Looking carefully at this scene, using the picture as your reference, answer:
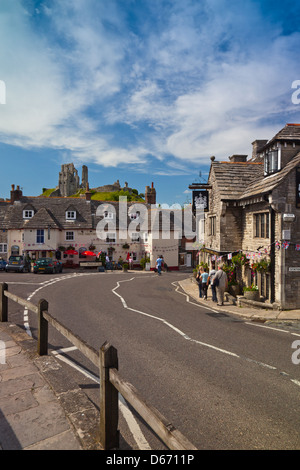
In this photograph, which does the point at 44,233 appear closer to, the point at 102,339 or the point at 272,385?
the point at 102,339

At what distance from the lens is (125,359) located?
7.07m

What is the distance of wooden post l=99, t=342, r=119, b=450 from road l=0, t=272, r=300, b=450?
0.42m

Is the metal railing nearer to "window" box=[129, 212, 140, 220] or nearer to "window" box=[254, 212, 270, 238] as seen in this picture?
"window" box=[254, 212, 270, 238]

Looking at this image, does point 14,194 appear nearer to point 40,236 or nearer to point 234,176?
point 40,236

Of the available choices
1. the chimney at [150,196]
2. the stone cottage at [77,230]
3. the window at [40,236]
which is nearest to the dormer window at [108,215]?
the stone cottage at [77,230]

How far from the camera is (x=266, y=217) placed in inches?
606

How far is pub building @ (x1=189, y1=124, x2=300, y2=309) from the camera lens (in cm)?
1378

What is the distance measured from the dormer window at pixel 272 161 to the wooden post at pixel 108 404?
14726mm

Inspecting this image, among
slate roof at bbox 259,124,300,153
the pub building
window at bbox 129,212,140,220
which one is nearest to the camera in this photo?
the pub building

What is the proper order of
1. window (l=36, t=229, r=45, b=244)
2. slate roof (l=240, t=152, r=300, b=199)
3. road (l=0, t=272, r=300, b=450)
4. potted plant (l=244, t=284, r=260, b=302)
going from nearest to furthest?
road (l=0, t=272, r=300, b=450), slate roof (l=240, t=152, r=300, b=199), potted plant (l=244, t=284, r=260, b=302), window (l=36, t=229, r=45, b=244)

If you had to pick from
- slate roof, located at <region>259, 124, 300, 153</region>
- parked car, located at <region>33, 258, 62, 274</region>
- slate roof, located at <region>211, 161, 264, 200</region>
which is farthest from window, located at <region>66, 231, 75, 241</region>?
slate roof, located at <region>259, 124, 300, 153</region>

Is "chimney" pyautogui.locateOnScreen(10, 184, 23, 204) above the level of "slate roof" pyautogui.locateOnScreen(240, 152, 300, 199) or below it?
above

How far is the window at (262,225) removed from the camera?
15.2 m
